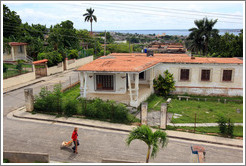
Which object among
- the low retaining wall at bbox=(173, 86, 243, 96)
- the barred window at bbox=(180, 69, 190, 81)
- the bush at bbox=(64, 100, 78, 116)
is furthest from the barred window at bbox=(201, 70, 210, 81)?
the bush at bbox=(64, 100, 78, 116)

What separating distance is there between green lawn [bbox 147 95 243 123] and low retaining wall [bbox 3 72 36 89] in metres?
14.0

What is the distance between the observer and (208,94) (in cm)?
1912

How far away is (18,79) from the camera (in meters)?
23.4

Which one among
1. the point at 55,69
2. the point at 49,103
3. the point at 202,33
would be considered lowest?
the point at 49,103

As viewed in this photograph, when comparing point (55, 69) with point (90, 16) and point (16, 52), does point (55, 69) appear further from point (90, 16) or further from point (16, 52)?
point (90, 16)

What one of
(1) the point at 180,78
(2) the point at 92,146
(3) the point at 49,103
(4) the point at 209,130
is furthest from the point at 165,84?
(2) the point at 92,146

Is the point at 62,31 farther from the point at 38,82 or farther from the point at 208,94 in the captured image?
the point at 208,94

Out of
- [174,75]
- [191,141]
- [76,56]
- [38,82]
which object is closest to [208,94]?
[174,75]

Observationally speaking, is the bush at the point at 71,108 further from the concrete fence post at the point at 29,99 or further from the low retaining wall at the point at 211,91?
the low retaining wall at the point at 211,91

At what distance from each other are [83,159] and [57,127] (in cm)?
369

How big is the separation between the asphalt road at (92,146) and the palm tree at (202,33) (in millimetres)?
38359

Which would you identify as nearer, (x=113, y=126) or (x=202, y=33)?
(x=113, y=126)

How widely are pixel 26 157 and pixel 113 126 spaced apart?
5.11 meters

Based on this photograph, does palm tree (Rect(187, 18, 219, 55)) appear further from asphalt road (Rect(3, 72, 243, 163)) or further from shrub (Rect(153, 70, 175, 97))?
asphalt road (Rect(3, 72, 243, 163))
